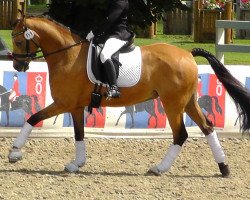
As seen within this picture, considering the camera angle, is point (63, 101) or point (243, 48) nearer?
point (63, 101)

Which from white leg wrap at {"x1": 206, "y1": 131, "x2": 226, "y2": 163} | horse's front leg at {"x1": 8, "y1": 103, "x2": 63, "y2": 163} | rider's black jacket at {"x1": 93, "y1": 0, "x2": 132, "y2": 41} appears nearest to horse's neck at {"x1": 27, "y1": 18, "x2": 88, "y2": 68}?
rider's black jacket at {"x1": 93, "y1": 0, "x2": 132, "y2": 41}

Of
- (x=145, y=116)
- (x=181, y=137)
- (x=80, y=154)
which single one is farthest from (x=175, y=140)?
(x=145, y=116)

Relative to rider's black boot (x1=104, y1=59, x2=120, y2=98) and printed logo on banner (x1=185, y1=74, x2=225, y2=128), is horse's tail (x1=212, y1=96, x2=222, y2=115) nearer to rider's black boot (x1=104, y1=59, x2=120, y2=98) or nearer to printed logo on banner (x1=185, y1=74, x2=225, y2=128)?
printed logo on banner (x1=185, y1=74, x2=225, y2=128)

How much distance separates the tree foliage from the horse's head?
A: 17.6 ft

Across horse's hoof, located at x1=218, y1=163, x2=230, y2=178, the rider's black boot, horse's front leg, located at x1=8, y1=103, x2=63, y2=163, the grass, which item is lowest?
the grass

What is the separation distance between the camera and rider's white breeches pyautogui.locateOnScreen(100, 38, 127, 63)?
10812 mm

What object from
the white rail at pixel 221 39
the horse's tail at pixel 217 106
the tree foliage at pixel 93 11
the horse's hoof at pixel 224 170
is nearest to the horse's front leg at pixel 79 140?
the horse's hoof at pixel 224 170

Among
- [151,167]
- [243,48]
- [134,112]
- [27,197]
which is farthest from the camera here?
[243,48]

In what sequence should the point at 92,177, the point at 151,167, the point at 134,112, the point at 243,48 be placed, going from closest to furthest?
1. the point at 92,177
2. the point at 151,167
3. the point at 134,112
4. the point at 243,48

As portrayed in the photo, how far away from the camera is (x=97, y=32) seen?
10.9 m

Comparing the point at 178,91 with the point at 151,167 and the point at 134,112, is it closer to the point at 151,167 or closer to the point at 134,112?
the point at 151,167

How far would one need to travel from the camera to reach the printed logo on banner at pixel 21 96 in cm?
1326

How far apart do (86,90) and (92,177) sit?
1.09 m

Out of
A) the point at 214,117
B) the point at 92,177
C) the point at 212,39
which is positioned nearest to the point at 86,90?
the point at 92,177
